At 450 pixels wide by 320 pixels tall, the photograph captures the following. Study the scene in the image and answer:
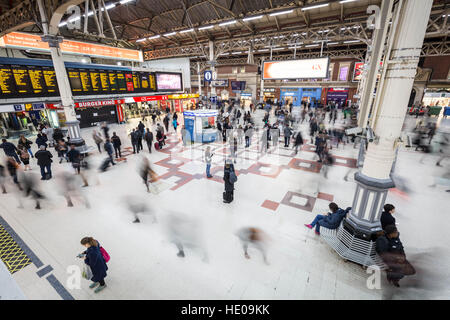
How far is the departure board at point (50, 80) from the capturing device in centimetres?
1261

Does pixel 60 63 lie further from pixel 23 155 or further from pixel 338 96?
pixel 338 96

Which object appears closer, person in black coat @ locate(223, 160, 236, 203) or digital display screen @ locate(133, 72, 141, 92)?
person in black coat @ locate(223, 160, 236, 203)

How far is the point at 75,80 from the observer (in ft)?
44.7

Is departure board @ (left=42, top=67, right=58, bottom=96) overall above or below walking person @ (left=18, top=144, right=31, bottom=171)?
above

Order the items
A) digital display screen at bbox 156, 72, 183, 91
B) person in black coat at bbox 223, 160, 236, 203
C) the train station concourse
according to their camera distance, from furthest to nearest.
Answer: digital display screen at bbox 156, 72, 183, 91
person in black coat at bbox 223, 160, 236, 203
the train station concourse

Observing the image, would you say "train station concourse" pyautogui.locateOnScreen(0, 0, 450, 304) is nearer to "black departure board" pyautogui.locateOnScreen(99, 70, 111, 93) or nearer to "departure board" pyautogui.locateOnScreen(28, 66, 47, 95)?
"departure board" pyautogui.locateOnScreen(28, 66, 47, 95)

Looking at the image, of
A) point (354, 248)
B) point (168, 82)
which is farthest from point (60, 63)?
point (354, 248)

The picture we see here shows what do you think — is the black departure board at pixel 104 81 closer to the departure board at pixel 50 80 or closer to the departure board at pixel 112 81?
the departure board at pixel 112 81

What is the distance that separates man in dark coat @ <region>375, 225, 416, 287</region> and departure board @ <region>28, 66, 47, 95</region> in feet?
56.8

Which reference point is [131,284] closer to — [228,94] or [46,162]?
[46,162]

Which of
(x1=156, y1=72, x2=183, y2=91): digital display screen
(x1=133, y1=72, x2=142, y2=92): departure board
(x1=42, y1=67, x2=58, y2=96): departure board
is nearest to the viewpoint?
(x1=42, y1=67, x2=58, y2=96): departure board

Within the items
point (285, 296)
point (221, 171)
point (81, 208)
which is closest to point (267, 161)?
point (221, 171)

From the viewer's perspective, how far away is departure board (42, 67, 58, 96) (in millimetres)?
12609

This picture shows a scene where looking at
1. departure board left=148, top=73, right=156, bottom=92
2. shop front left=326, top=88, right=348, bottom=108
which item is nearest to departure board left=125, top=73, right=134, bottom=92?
departure board left=148, top=73, right=156, bottom=92
